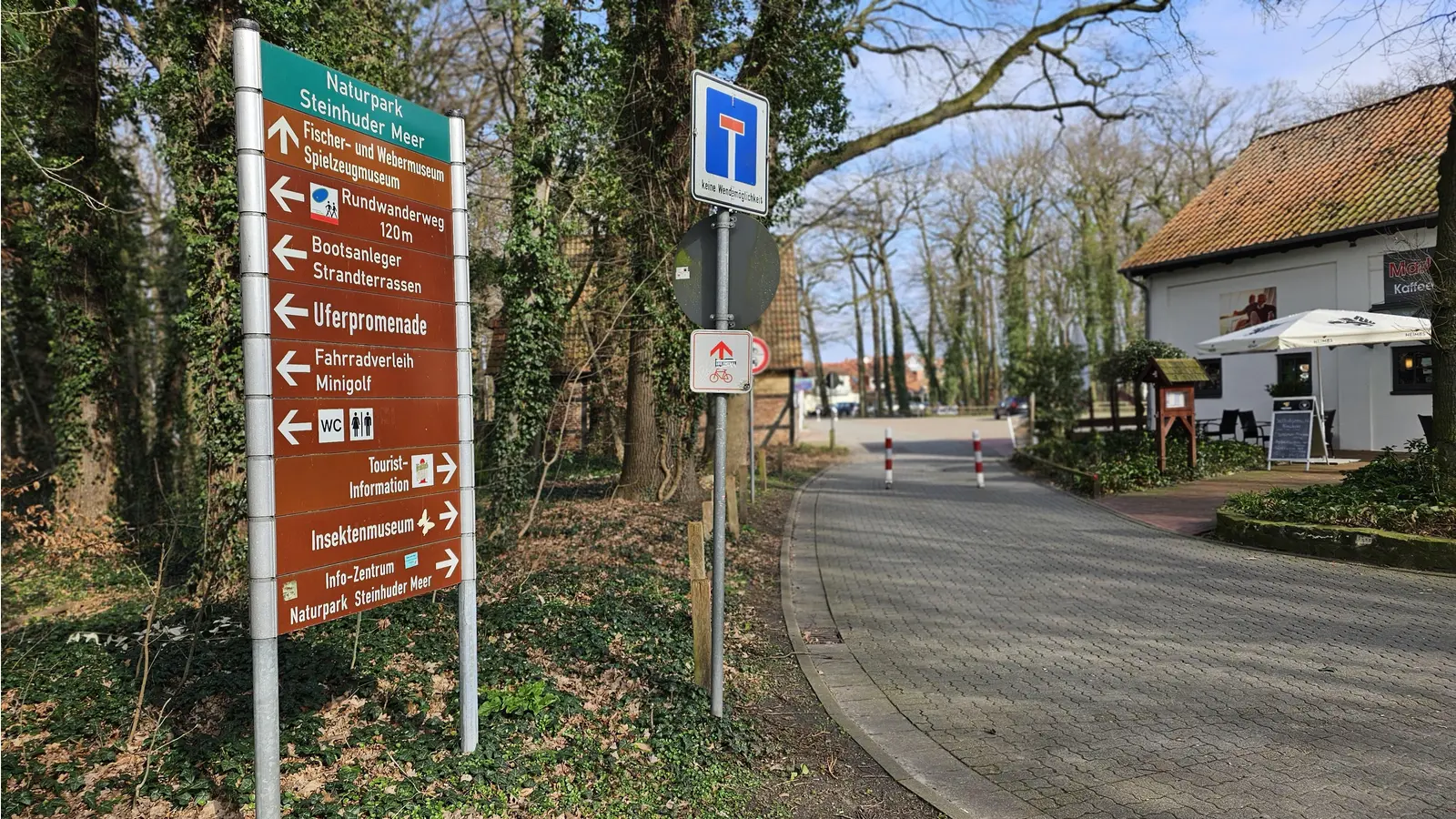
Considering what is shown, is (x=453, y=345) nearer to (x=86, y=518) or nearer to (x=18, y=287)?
(x=86, y=518)

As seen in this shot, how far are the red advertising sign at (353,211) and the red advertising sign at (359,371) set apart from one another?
0.44m

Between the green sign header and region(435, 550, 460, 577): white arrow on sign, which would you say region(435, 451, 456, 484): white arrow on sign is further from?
the green sign header

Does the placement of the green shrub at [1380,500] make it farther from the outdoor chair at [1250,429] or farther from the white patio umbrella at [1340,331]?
the outdoor chair at [1250,429]

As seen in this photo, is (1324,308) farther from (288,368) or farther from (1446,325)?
(288,368)

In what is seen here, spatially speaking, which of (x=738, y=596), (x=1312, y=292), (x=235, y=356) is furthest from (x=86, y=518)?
(x=1312, y=292)

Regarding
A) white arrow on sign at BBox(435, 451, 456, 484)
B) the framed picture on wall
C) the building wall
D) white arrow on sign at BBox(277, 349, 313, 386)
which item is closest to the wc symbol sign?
white arrow on sign at BBox(277, 349, 313, 386)

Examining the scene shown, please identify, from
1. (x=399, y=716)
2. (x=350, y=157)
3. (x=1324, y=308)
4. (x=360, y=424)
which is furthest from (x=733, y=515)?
(x=1324, y=308)

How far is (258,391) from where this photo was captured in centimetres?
304

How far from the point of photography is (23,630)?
633 centimetres

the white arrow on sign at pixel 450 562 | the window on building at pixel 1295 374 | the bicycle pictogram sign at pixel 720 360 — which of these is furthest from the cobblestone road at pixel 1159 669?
the window on building at pixel 1295 374

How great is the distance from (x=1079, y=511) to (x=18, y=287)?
15.6m

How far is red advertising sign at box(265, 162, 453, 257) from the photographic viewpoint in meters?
3.16

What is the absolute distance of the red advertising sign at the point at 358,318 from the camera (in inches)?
125

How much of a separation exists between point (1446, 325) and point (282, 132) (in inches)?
406
